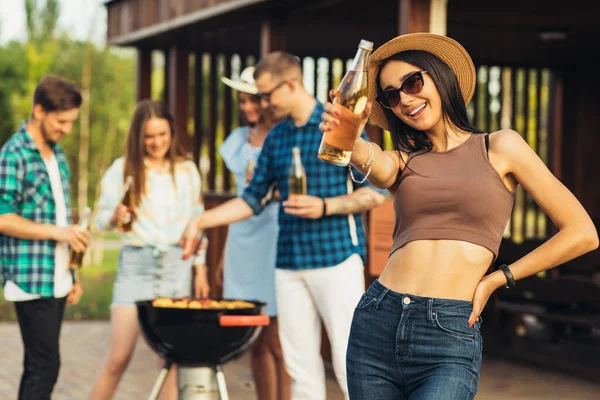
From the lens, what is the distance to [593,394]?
26.6ft

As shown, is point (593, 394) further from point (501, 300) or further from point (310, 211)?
point (310, 211)

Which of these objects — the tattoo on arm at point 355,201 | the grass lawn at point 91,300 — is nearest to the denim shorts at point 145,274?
the tattoo on arm at point 355,201

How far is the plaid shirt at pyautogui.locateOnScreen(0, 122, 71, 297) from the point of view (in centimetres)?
538

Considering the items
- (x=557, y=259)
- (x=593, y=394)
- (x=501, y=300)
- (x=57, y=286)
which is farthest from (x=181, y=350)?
(x=501, y=300)

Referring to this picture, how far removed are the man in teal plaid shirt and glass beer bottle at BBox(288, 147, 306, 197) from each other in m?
1.00

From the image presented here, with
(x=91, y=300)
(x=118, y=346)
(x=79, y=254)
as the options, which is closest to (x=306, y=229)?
(x=79, y=254)

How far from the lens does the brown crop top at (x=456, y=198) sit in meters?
3.23

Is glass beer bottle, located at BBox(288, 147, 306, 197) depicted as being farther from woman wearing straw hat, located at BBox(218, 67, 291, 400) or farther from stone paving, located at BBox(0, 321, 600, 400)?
stone paving, located at BBox(0, 321, 600, 400)

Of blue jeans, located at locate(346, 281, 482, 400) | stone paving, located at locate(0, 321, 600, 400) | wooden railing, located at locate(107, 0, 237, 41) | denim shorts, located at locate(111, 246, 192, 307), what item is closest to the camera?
blue jeans, located at locate(346, 281, 482, 400)

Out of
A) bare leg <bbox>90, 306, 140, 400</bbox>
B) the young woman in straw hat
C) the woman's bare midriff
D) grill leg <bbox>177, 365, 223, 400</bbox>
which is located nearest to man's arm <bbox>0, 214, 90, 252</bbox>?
bare leg <bbox>90, 306, 140, 400</bbox>

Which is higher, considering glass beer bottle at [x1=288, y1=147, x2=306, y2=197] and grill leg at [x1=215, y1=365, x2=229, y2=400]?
glass beer bottle at [x1=288, y1=147, x2=306, y2=197]

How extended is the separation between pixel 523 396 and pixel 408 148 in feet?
16.4

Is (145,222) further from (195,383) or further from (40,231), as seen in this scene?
(195,383)

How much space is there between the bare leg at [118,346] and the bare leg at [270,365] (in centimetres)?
73
